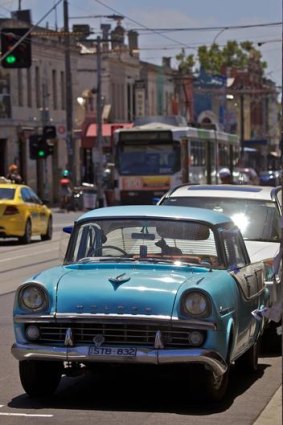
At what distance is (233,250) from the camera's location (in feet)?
33.0

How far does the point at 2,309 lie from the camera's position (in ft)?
48.6

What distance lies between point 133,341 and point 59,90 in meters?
54.3

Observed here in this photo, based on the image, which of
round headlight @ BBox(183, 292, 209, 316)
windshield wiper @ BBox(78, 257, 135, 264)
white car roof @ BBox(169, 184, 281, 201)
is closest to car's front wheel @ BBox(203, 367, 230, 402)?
round headlight @ BBox(183, 292, 209, 316)

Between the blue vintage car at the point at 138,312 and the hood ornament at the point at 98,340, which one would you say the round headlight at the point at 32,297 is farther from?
the hood ornament at the point at 98,340

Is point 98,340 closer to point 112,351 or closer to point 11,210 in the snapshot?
point 112,351

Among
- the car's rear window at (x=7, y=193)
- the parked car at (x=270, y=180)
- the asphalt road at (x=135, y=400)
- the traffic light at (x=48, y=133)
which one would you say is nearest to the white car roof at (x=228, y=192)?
the asphalt road at (x=135, y=400)

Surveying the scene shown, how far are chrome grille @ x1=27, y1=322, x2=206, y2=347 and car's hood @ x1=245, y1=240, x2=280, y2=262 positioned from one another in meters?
3.59

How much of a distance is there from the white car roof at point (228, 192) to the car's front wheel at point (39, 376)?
5.44 m

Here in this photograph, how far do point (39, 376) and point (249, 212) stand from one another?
5.34 metres

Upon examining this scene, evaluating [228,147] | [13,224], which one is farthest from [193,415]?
[228,147]

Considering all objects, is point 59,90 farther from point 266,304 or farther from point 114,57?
point 266,304

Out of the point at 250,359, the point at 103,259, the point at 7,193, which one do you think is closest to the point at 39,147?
the point at 7,193

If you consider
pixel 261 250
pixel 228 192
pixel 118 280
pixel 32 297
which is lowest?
pixel 261 250

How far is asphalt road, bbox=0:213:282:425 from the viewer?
27.3 feet
